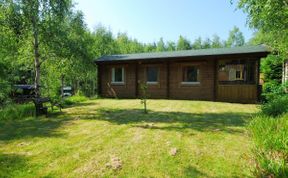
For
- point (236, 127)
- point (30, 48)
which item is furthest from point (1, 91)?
point (236, 127)

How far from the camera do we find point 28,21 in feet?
39.4

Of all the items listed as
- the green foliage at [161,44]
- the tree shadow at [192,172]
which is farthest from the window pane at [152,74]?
the green foliage at [161,44]

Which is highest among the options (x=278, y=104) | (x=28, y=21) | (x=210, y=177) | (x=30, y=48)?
(x=28, y=21)

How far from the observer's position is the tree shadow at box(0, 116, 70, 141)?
6750 mm

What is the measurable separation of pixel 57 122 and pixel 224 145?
5.79 metres

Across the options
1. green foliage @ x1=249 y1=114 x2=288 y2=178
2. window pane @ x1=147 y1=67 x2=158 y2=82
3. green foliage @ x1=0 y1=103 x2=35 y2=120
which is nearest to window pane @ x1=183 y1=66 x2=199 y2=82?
window pane @ x1=147 y1=67 x2=158 y2=82

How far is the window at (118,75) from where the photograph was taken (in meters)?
18.4

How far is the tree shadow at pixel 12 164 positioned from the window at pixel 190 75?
12.8 metres

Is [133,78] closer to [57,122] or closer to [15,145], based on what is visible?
[57,122]

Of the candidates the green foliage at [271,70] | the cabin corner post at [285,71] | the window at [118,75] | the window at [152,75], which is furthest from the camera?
the window at [118,75]

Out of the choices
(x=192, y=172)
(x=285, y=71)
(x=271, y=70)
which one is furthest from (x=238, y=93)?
(x=192, y=172)

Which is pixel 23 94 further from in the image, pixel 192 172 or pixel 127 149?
pixel 192 172

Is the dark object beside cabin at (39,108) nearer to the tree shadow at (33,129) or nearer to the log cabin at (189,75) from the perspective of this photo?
the tree shadow at (33,129)

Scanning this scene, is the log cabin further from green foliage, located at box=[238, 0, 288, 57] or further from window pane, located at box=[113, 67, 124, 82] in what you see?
green foliage, located at box=[238, 0, 288, 57]
